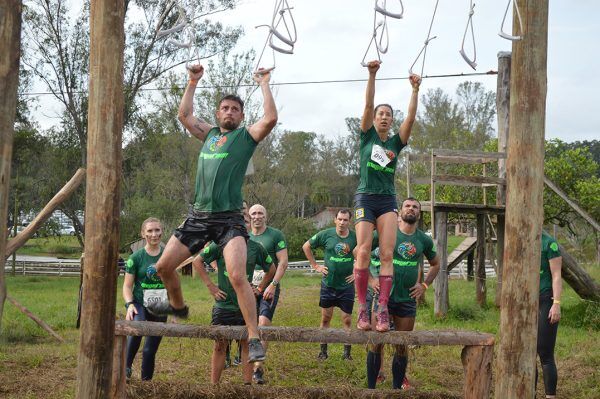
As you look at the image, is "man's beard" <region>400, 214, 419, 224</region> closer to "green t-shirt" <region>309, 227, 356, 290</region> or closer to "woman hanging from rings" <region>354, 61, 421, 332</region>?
"woman hanging from rings" <region>354, 61, 421, 332</region>

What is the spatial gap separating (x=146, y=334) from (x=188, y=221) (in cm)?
127

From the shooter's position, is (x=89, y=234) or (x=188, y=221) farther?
(x=188, y=221)

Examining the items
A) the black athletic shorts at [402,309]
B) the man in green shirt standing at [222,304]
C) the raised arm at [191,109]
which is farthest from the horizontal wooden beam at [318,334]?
the raised arm at [191,109]

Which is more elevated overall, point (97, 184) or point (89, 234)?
point (97, 184)

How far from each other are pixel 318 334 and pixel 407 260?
155 cm

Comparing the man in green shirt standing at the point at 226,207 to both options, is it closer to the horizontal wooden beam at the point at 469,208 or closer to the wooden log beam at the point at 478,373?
the wooden log beam at the point at 478,373

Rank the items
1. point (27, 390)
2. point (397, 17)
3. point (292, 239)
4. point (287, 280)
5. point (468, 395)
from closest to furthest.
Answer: point (397, 17) < point (468, 395) < point (27, 390) < point (287, 280) < point (292, 239)

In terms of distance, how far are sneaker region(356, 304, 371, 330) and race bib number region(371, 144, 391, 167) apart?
4.37 feet

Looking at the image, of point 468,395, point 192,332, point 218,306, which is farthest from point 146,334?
point 468,395

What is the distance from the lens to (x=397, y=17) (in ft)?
18.0

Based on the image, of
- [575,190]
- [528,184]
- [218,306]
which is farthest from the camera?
[575,190]

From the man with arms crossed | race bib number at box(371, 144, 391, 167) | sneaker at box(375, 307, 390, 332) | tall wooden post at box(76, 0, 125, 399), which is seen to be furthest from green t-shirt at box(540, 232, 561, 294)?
tall wooden post at box(76, 0, 125, 399)

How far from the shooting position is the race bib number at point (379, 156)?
240 inches

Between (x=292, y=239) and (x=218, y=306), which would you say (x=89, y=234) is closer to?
(x=218, y=306)
